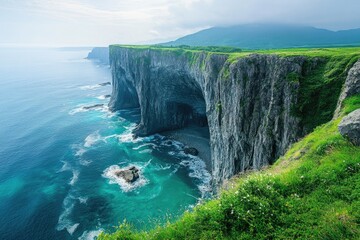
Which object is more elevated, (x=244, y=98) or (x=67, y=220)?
(x=244, y=98)

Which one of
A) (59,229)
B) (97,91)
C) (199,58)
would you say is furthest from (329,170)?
(97,91)

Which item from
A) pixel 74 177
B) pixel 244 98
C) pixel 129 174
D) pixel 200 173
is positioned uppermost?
pixel 244 98

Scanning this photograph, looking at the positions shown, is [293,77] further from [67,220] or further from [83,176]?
[83,176]

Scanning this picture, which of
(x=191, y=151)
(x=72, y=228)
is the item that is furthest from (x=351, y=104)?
(x=191, y=151)

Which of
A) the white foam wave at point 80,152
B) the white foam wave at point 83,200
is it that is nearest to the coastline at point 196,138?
the white foam wave at point 80,152

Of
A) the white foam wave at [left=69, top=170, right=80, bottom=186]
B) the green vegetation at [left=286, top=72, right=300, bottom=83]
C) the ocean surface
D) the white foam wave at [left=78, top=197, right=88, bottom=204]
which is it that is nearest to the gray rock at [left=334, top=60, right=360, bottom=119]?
the green vegetation at [left=286, top=72, right=300, bottom=83]

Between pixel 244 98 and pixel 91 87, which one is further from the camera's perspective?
pixel 91 87

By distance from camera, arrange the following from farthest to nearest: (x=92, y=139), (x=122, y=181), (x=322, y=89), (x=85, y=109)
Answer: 1. (x=85, y=109)
2. (x=92, y=139)
3. (x=122, y=181)
4. (x=322, y=89)
